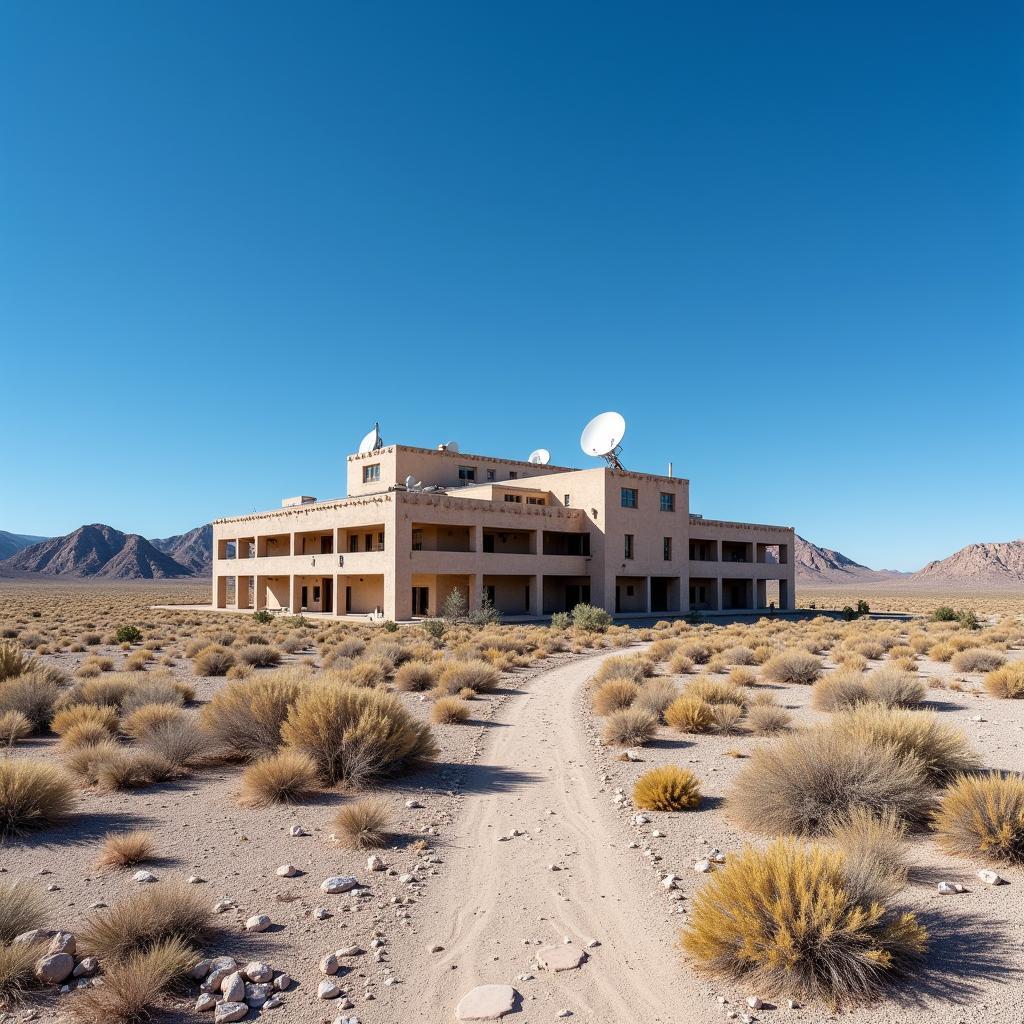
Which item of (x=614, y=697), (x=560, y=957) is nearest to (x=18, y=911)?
(x=560, y=957)

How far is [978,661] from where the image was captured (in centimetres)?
1862

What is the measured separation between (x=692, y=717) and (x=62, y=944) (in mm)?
9157

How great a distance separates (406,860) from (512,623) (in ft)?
104

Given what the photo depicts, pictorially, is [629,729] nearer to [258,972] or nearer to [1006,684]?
[258,972]

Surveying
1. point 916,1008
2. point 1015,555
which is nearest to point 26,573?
point 916,1008

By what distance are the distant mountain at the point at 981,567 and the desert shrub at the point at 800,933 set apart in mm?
190862

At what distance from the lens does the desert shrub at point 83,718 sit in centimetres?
1054

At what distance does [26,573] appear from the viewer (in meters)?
174

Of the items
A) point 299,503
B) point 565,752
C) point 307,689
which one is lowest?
point 565,752

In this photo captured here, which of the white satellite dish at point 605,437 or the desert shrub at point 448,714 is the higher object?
the white satellite dish at point 605,437

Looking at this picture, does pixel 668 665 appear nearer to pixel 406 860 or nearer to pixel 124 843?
pixel 406 860

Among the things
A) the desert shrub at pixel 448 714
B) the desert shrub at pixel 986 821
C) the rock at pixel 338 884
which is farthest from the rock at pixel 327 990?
the desert shrub at pixel 448 714

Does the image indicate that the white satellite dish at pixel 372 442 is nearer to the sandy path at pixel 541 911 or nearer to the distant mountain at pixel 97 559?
the sandy path at pixel 541 911

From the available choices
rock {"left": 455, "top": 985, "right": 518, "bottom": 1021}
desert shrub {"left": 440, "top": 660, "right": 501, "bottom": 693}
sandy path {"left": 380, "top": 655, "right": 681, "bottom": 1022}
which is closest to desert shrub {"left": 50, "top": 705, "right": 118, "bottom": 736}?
sandy path {"left": 380, "top": 655, "right": 681, "bottom": 1022}
